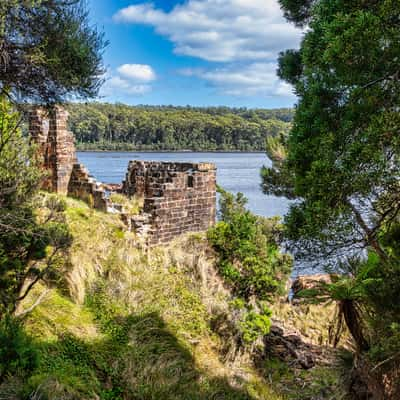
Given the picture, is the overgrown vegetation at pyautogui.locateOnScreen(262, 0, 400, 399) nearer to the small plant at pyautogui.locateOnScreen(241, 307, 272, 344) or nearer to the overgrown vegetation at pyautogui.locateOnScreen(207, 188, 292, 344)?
the small plant at pyautogui.locateOnScreen(241, 307, 272, 344)

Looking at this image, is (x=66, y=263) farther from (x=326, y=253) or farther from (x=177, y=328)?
(x=326, y=253)

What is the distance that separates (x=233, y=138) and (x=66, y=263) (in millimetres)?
40450

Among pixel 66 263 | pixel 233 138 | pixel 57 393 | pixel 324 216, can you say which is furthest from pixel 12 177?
pixel 233 138

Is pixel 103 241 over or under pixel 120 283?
over

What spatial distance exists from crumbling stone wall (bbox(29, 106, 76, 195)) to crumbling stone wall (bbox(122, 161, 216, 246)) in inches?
108

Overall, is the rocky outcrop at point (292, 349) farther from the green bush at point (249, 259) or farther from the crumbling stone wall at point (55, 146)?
the crumbling stone wall at point (55, 146)

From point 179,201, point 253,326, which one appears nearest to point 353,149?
point 253,326

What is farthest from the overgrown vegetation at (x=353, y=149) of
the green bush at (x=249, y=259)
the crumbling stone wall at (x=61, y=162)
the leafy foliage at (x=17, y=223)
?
the crumbling stone wall at (x=61, y=162)

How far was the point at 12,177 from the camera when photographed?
24.5ft

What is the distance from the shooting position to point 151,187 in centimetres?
1341

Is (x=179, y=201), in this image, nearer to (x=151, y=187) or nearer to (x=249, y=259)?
(x=151, y=187)

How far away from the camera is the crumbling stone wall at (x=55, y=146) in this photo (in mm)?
13898

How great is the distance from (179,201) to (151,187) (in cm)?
114

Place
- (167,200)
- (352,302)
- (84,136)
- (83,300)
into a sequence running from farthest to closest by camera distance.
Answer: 1. (84,136)
2. (167,200)
3. (83,300)
4. (352,302)
